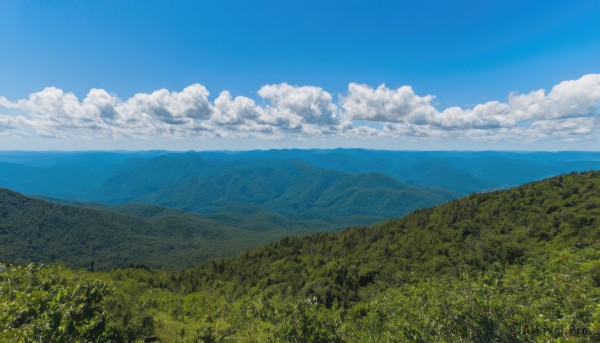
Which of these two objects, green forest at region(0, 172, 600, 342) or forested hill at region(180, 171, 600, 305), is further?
forested hill at region(180, 171, 600, 305)

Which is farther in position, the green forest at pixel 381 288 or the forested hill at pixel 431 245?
the forested hill at pixel 431 245

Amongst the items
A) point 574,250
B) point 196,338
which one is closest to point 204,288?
point 196,338

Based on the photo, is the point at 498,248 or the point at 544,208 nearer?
the point at 498,248

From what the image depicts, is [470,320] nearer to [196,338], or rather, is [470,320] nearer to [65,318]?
[196,338]

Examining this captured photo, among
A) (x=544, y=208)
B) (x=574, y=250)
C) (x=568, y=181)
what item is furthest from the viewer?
(x=568, y=181)
